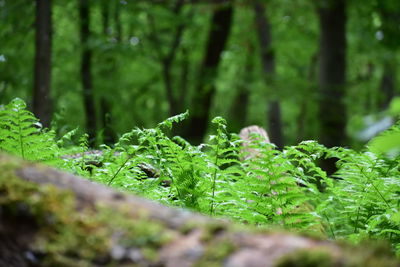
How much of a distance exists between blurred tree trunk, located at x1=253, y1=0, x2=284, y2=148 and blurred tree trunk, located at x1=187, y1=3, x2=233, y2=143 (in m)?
1.80

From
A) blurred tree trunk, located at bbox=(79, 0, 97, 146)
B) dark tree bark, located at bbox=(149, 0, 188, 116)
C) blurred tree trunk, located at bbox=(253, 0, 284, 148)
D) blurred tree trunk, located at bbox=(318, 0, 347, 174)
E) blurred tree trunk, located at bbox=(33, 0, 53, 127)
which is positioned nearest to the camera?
blurred tree trunk, located at bbox=(33, 0, 53, 127)

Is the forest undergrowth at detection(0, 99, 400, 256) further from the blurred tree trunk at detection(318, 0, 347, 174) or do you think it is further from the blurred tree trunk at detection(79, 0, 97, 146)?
the blurred tree trunk at detection(79, 0, 97, 146)

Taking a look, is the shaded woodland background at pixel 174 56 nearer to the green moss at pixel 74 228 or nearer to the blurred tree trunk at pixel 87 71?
the blurred tree trunk at pixel 87 71

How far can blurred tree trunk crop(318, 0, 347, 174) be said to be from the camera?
8.91m

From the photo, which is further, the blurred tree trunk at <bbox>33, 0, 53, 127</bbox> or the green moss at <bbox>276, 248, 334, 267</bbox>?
the blurred tree trunk at <bbox>33, 0, 53, 127</bbox>

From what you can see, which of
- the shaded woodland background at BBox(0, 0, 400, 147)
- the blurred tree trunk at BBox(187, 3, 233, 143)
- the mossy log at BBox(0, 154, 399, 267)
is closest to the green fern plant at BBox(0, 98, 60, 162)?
the mossy log at BBox(0, 154, 399, 267)

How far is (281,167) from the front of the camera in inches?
129

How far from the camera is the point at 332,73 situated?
30.2 feet

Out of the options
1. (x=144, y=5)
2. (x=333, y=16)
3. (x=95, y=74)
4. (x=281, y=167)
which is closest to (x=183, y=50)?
(x=95, y=74)

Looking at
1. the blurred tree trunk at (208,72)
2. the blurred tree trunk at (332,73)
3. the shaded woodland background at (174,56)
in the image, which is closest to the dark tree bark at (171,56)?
the shaded woodland background at (174,56)

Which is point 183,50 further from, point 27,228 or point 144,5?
point 27,228

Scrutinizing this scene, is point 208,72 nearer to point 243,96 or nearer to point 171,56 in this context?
point 171,56

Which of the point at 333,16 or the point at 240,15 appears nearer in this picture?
the point at 333,16

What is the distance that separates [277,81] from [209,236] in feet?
29.2
